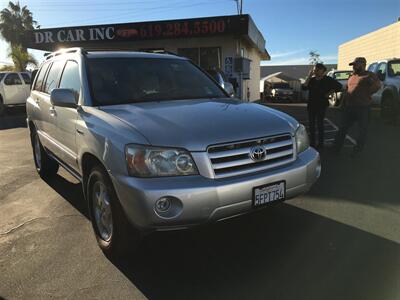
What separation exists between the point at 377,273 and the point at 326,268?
1.25ft

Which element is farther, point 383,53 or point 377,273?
point 383,53

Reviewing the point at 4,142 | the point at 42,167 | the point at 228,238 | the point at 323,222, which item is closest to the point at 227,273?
the point at 228,238

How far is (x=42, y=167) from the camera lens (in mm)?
6605

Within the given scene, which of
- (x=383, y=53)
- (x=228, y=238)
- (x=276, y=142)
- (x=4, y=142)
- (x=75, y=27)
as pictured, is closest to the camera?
(x=276, y=142)

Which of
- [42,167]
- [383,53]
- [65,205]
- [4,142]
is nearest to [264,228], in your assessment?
[65,205]

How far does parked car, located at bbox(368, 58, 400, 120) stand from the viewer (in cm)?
1208

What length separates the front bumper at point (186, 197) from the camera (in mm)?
3078

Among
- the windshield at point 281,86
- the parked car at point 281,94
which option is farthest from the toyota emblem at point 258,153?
the windshield at point 281,86

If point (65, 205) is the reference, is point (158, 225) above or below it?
above

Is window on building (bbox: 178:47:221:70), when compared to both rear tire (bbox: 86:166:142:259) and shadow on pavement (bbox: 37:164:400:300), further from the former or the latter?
rear tire (bbox: 86:166:142:259)

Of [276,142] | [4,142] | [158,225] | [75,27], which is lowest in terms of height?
[4,142]

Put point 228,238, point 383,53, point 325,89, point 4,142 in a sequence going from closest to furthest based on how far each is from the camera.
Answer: point 228,238
point 325,89
point 4,142
point 383,53

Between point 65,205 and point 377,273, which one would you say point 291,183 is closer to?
point 377,273

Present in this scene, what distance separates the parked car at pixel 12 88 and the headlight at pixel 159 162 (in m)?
17.6
